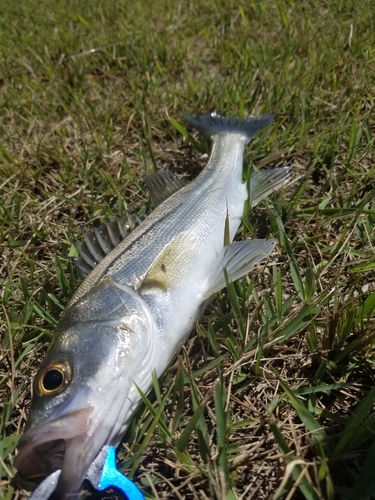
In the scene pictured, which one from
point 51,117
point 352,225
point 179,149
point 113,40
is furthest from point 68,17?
point 352,225

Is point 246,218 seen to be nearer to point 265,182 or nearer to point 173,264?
point 265,182

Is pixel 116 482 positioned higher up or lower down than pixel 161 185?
lower down

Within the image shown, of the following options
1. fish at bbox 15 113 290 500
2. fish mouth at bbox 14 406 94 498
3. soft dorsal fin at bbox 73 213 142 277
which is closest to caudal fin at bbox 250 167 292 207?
fish at bbox 15 113 290 500

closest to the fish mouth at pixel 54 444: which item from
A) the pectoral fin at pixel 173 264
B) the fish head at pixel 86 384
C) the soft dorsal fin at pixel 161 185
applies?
the fish head at pixel 86 384

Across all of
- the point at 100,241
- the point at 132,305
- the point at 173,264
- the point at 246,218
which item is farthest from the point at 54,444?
the point at 246,218

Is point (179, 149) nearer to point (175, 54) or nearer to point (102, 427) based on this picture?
point (175, 54)

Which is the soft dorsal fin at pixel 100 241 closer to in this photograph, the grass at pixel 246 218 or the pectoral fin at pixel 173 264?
the grass at pixel 246 218
